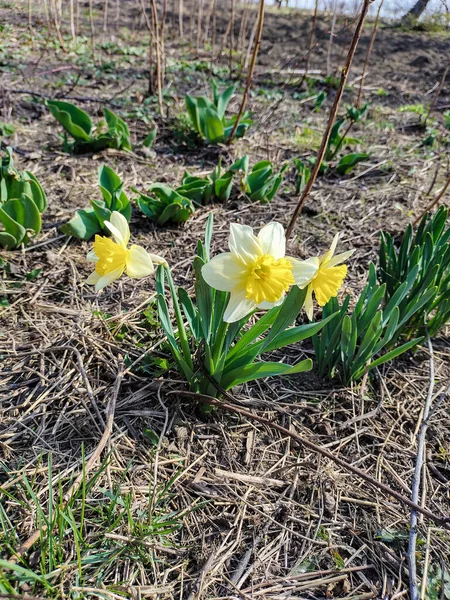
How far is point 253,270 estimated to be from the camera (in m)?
1.17

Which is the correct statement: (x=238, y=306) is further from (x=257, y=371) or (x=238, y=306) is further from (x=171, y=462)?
(x=171, y=462)

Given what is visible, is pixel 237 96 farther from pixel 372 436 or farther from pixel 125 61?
pixel 372 436

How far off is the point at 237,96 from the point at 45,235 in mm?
3401

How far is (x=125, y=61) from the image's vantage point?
5.68 metres

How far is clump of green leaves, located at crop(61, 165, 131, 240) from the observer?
2258mm

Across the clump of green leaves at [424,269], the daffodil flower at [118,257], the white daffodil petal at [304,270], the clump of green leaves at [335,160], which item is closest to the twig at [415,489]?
the clump of green leaves at [424,269]

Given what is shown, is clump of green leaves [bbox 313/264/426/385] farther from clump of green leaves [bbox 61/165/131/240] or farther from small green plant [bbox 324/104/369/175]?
small green plant [bbox 324/104/369/175]

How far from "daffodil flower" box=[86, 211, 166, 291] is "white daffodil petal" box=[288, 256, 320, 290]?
1.37ft

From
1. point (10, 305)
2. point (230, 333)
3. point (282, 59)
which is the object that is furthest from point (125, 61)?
point (230, 333)

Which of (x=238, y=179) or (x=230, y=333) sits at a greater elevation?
(x=230, y=333)

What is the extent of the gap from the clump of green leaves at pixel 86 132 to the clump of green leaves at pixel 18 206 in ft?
2.79

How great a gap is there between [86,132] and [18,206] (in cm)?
124

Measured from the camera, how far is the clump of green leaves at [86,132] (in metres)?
3.07

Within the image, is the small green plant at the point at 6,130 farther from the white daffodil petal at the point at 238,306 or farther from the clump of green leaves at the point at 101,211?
the white daffodil petal at the point at 238,306
